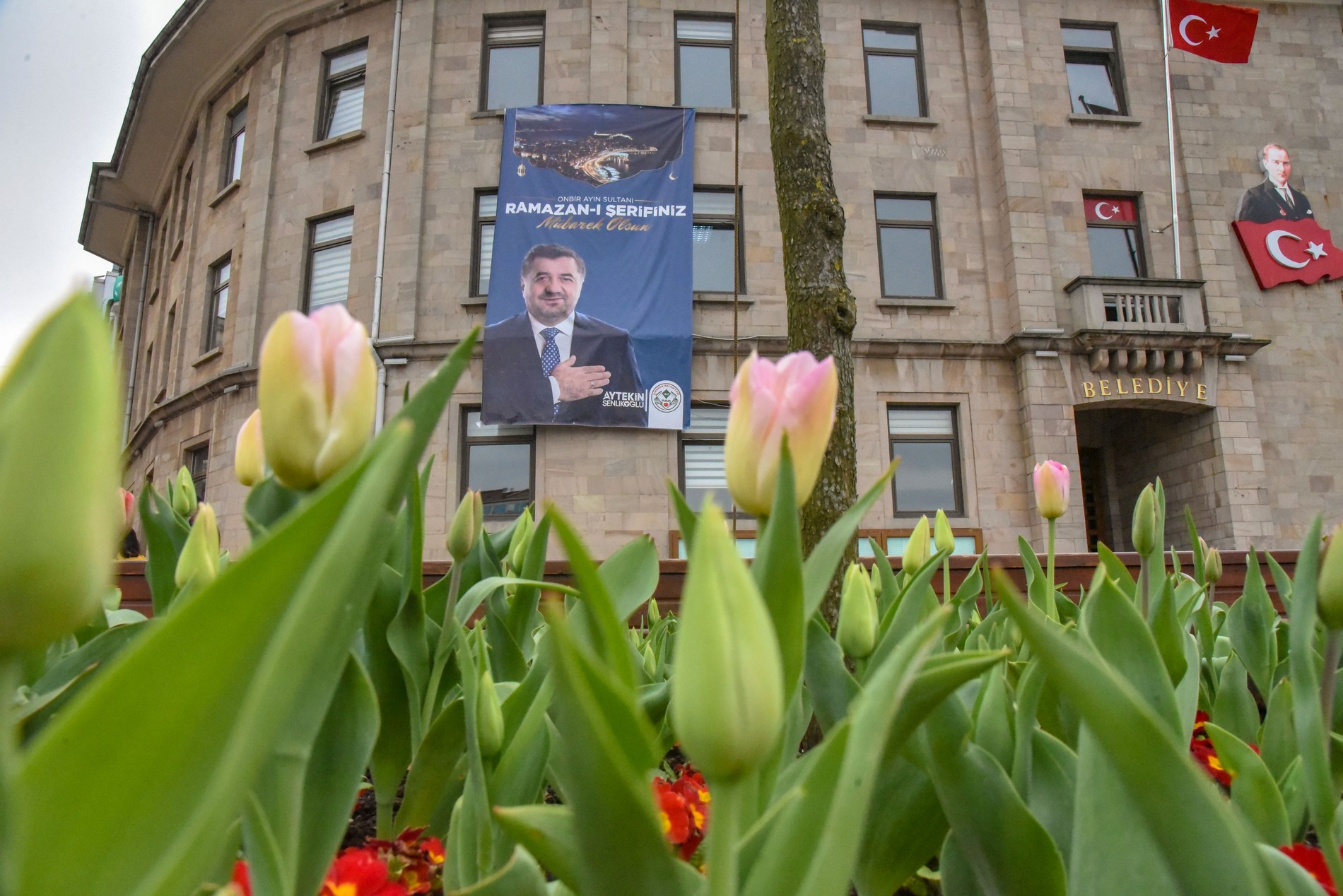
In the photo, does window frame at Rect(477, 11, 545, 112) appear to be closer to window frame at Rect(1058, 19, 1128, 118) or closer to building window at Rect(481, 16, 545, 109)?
building window at Rect(481, 16, 545, 109)

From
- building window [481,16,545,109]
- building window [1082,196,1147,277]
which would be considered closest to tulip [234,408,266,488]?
building window [481,16,545,109]

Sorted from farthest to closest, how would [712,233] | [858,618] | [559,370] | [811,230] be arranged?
[712,233] → [559,370] → [811,230] → [858,618]

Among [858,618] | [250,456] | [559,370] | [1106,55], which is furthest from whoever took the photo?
[1106,55]

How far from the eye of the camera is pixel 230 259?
1254 centimetres

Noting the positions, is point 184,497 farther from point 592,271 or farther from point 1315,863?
point 592,271

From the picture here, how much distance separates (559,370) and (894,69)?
247 inches

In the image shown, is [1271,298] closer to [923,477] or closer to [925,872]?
[923,477]

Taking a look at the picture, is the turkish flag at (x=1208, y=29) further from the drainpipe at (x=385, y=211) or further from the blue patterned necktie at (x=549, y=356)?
the drainpipe at (x=385, y=211)

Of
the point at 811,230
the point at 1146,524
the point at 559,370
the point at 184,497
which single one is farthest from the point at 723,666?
the point at 559,370

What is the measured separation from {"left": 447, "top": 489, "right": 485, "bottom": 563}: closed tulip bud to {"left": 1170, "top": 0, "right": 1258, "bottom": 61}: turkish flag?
1265 centimetres

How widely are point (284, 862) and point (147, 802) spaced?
10.1 inches

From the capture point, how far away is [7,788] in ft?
0.87

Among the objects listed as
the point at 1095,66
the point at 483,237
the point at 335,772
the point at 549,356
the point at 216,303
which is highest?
the point at 1095,66

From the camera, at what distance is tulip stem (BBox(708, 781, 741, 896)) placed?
0.36 metres
